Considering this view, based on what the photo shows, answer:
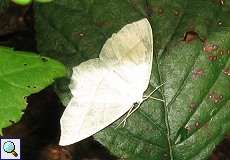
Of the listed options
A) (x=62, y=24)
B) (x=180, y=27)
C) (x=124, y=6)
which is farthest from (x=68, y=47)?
(x=180, y=27)

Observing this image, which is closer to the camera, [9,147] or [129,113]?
[129,113]

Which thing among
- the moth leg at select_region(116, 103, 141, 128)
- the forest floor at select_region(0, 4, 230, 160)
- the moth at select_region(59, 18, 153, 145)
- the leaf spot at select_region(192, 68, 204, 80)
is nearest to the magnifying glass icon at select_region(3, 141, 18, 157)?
the forest floor at select_region(0, 4, 230, 160)

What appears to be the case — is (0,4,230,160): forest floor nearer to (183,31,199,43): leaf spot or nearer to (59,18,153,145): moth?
(59,18,153,145): moth

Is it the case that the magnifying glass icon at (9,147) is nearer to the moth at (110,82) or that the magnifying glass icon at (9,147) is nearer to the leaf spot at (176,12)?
the moth at (110,82)

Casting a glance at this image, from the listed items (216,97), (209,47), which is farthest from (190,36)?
(216,97)

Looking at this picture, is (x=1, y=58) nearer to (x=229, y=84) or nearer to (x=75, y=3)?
(x=75, y=3)

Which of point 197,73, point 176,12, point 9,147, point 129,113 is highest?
point 176,12

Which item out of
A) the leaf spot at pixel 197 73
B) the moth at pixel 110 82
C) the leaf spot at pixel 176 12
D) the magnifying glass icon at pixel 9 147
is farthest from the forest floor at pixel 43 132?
the leaf spot at pixel 176 12

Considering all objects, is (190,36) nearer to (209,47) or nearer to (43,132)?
(209,47)
